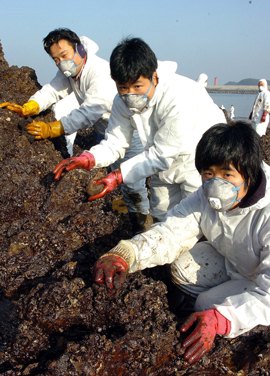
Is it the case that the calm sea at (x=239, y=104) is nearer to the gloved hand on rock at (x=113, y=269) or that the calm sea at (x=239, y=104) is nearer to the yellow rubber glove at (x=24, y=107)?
the yellow rubber glove at (x=24, y=107)

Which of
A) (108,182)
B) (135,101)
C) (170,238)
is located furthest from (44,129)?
(170,238)

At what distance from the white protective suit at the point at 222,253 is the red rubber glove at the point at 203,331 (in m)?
0.03

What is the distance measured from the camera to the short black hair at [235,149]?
1479 mm

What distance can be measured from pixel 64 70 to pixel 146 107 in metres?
1.32

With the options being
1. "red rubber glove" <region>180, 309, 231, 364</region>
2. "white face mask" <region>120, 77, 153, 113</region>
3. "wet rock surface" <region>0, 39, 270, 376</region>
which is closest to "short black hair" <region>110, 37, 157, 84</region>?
"white face mask" <region>120, 77, 153, 113</region>

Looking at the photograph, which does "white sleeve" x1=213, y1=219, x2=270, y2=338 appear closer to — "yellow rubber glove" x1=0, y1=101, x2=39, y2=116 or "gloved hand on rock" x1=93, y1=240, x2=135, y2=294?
"gloved hand on rock" x1=93, y1=240, x2=135, y2=294

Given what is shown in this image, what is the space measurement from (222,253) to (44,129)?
2133 millimetres

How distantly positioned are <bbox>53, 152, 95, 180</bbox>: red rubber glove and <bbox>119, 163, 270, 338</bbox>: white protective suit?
0.92m

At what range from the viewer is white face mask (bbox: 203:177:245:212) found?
4.99 ft

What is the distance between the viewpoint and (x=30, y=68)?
392cm

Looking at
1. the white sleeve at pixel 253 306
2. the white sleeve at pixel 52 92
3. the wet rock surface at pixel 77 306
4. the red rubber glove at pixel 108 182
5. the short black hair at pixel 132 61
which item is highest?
the short black hair at pixel 132 61

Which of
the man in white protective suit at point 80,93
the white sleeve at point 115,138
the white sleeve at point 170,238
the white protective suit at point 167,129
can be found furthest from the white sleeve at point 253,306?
the man in white protective suit at point 80,93

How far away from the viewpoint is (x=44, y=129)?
Result: 123 inches

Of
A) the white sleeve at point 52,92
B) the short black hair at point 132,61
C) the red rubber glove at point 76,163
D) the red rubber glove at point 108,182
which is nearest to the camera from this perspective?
the short black hair at point 132,61
